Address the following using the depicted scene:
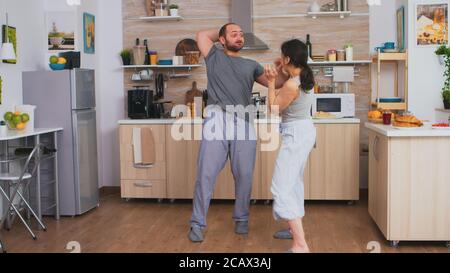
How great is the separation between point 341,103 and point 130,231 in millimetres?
2566

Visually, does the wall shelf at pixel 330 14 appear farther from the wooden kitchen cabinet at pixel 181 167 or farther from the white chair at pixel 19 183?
the white chair at pixel 19 183

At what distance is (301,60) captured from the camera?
3.77m

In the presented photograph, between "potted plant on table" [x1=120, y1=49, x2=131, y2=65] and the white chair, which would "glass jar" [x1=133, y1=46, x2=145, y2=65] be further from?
the white chair

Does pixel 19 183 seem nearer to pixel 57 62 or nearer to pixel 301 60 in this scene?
pixel 57 62

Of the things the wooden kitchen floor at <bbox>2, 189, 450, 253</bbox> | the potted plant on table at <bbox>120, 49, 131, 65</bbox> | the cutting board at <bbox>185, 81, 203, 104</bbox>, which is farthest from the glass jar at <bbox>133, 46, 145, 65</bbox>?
the wooden kitchen floor at <bbox>2, 189, 450, 253</bbox>

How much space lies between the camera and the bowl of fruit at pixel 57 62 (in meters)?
5.28

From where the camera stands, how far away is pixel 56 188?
5.15m

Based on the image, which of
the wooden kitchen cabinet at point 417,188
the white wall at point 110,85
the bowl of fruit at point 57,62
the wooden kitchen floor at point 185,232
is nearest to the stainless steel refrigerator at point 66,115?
the bowl of fruit at point 57,62

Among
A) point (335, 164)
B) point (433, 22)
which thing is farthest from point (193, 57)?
point (433, 22)

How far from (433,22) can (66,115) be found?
11.8 feet

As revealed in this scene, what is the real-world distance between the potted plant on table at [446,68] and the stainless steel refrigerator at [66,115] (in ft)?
10.9

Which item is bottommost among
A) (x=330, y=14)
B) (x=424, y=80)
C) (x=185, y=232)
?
(x=185, y=232)
